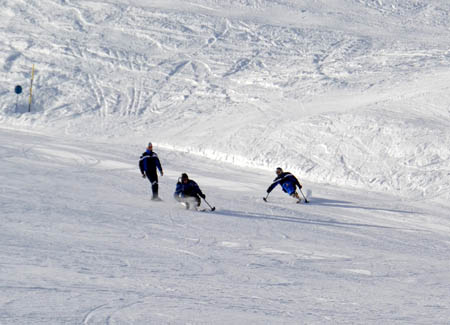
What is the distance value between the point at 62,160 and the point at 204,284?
12.9 metres

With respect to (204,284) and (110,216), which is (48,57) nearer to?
(110,216)

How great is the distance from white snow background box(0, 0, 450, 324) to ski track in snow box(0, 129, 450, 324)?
4 cm

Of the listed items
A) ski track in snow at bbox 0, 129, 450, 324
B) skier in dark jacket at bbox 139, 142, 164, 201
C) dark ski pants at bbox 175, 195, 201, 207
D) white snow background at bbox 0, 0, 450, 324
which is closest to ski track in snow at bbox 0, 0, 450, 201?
white snow background at bbox 0, 0, 450, 324

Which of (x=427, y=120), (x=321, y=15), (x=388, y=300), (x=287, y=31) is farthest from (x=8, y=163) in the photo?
(x=321, y=15)

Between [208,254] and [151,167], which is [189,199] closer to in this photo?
[151,167]

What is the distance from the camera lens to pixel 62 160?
19.2 meters

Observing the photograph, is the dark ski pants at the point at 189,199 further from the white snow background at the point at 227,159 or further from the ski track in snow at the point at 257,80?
the ski track in snow at the point at 257,80

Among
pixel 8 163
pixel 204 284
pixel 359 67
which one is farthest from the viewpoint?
pixel 359 67

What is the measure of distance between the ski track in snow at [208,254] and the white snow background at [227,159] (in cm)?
4

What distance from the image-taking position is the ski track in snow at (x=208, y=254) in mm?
6250

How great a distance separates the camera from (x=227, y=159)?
22.5 m

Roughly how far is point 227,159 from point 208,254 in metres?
13.4

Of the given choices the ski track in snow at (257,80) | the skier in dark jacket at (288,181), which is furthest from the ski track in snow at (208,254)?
the ski track in snow at (257,80)

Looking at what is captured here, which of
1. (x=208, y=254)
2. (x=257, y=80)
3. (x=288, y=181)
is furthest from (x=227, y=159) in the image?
(x=208, y=254)
